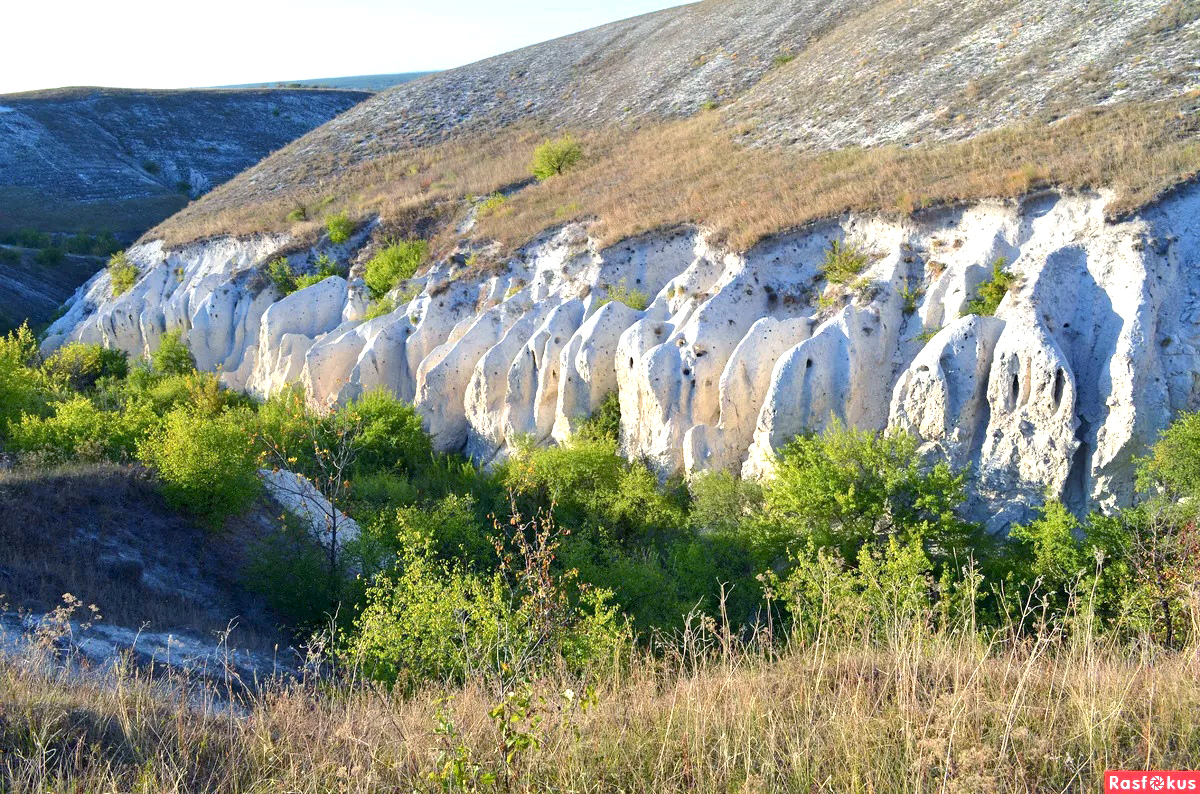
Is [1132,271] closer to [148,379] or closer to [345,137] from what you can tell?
[148,379]

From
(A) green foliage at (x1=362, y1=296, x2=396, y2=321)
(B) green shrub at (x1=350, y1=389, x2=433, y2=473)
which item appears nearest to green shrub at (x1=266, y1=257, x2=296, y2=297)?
(A) green foliage at (x1=362, y1=296, x2=396, y2=321)

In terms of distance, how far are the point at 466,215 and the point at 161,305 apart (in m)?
11.4

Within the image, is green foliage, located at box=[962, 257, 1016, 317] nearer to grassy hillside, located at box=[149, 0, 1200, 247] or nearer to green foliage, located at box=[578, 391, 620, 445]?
grassy hillside, located at box=[149, 0, 1200, 247]

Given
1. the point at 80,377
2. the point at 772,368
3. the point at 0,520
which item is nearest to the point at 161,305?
the point at 80,377

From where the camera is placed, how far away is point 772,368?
16656 mm

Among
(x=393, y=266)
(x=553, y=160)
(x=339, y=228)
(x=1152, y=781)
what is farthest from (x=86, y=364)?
(x=1152, y=781)

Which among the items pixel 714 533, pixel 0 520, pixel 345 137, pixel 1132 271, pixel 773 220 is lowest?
pixel 714 533

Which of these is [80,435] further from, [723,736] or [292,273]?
[723,736]

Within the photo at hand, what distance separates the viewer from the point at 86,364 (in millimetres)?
27844

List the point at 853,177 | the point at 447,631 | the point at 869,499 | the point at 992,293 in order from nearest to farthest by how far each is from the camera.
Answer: the point at 447,631, the point at 869,499, the point at 992,293, the point at 853,177

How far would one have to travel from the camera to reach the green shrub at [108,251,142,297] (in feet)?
103

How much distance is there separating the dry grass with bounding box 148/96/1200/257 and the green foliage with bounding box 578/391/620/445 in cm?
445

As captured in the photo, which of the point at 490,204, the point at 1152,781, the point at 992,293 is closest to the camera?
the point at 1152,781

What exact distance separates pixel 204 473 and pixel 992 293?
47.1ft
